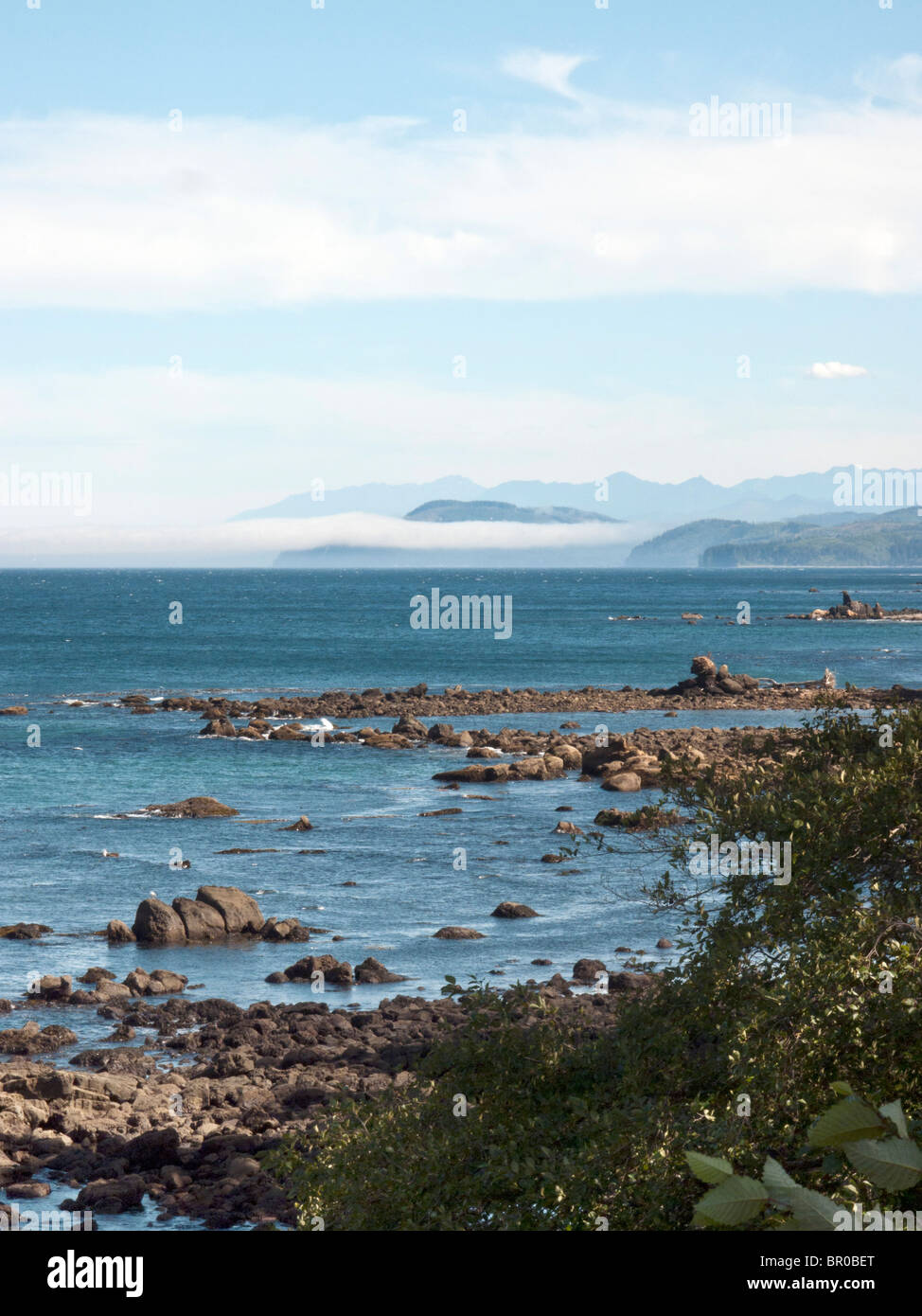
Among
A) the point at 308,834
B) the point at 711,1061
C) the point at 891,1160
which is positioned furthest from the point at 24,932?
the point at 891,1160

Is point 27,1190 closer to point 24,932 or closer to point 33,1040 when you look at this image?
point 33,1040

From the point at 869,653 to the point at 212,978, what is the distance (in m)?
102

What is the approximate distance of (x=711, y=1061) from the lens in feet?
38.9

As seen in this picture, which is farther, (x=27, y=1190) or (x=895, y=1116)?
(x=27, y=1190)

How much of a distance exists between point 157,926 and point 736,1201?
31403 mm

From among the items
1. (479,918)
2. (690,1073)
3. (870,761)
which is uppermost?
(870,761)

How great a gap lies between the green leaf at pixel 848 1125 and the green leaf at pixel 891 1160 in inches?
1.5

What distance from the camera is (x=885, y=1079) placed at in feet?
33.1

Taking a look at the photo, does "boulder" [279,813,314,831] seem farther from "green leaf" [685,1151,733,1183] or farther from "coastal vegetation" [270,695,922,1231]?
"green leaf" [685,1151,733,1183]

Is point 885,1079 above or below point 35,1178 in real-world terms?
above

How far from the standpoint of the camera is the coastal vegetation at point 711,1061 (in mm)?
9734

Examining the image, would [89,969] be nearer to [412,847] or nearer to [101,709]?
[412,847]
